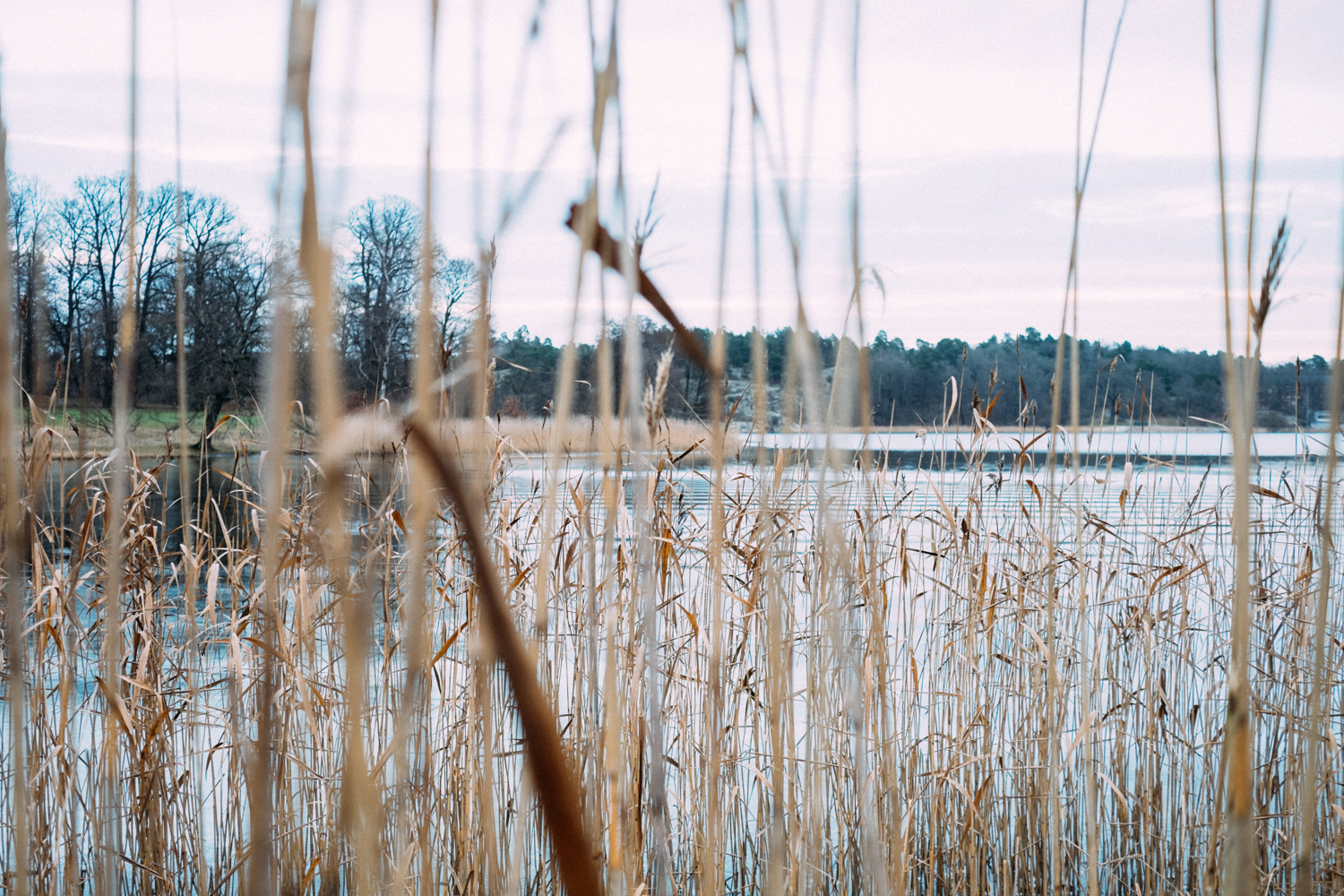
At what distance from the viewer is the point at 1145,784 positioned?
1775 millimetres

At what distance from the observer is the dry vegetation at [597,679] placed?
0.94 feet

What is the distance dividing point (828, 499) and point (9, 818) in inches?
70.7

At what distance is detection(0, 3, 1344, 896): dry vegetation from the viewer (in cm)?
29

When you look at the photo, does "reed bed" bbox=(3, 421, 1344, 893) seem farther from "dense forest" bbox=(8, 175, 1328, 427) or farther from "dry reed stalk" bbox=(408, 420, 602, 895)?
"dry reed stalk" bbox=(408, 420, 602, 895)

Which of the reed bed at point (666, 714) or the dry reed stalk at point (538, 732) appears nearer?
the dry reed stalk at point (538, 732)

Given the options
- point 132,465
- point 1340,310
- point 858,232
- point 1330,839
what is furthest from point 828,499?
point 1330,839

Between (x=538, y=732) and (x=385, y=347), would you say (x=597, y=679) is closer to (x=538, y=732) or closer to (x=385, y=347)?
(x=385, y=347)

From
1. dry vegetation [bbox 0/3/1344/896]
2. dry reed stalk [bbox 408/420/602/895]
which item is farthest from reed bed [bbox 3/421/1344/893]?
dry reed stalk [bbox 408/420/602/895]

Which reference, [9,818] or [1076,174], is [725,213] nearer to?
[1076,174]

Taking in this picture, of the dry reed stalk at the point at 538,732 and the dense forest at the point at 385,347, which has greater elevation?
the dense forest at the point at 385,347

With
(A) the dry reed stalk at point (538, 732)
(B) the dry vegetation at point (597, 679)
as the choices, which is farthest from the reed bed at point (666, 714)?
(A) the dry reed stalk at point (538, 732)

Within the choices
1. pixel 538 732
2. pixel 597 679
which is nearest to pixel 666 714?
pixel 597 679

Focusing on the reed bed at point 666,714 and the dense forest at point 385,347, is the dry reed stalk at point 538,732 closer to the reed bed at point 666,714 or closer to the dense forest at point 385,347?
the dense forest at point 385,347

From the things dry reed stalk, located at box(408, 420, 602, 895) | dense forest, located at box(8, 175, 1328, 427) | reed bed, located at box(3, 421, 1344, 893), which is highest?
dense forest, located at box(8, 175, 1328, 427)
